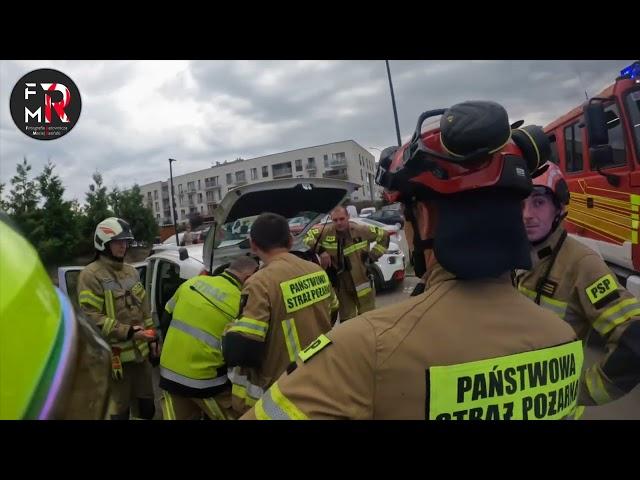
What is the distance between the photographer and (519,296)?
3.63 feet

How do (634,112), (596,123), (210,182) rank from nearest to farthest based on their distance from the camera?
(596,123) → (634,112) → (210,182)

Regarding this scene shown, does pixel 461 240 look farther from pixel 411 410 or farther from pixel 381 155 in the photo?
pixel 381 155

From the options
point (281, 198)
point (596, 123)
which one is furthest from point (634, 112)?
point (281, 198)

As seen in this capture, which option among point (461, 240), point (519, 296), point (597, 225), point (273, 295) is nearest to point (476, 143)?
point (461, 240)

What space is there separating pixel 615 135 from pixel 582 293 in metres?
3.77

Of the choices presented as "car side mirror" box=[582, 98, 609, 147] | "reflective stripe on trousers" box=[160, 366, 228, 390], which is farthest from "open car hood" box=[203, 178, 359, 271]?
"car side mirror" box=[582, 98, 609, 147]

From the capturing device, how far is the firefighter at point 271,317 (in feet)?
7.50

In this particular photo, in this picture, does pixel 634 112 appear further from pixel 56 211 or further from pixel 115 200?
pixel 115 200

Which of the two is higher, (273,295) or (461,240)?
(461,240)

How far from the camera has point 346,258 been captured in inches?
212

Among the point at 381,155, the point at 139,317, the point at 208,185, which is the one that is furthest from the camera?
the point at 208,185

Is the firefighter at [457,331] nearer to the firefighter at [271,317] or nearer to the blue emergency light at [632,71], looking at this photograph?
the firefighter at [271,317]

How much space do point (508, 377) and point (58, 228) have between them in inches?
676

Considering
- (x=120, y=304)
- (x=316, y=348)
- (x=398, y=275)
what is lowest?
(x=398, y=275)
